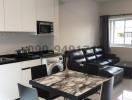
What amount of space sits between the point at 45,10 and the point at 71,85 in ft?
8.48

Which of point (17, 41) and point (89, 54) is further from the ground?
point (17, 41)

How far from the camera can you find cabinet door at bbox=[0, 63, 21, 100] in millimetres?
3242

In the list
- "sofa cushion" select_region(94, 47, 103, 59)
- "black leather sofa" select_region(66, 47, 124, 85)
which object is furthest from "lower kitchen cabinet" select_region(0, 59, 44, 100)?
"sofa cushion" select_region(94, 47, 103, 59)

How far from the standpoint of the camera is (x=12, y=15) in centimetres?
354

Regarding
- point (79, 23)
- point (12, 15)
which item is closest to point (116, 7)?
point (79, 23)

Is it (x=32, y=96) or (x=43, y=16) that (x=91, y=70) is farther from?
(x=43, y=16)

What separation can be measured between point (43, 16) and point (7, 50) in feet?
4.00

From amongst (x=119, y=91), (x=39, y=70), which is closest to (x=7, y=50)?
(x=39, y=70)

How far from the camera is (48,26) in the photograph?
4.32 metres

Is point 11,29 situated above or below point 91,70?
above

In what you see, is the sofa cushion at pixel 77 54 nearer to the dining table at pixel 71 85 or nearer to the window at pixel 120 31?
the window at pixel 120 31

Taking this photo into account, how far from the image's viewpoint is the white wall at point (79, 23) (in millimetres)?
5282

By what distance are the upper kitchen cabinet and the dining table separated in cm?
200

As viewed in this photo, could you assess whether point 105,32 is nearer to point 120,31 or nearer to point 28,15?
point 120,31
